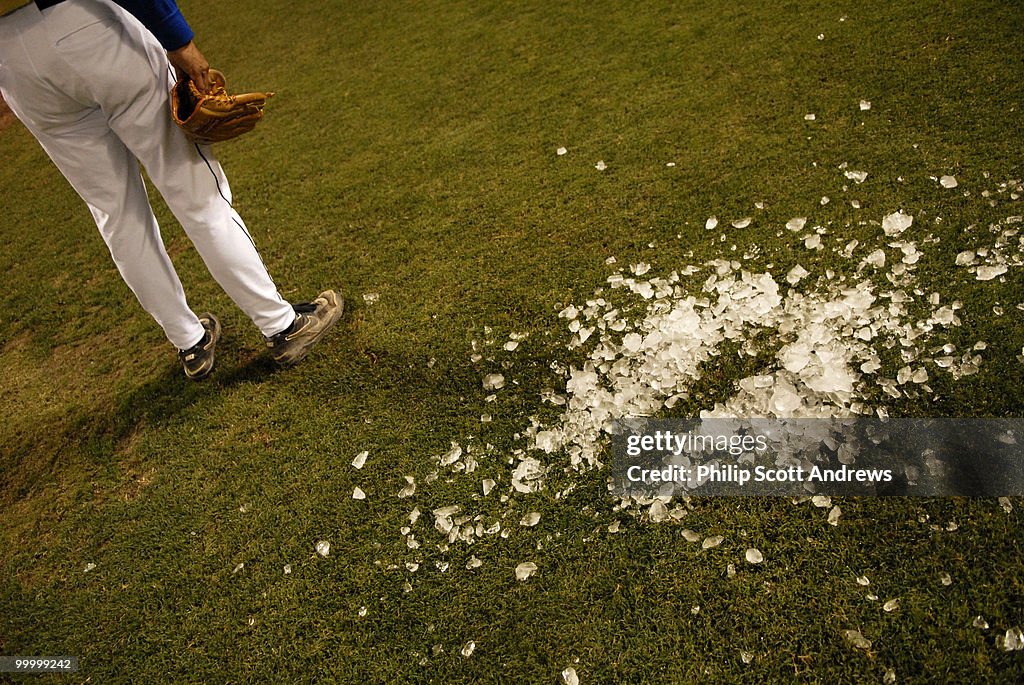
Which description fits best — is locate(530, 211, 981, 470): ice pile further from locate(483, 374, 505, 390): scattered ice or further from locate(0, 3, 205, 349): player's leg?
locate(0, 3, 205, 349): player's leg

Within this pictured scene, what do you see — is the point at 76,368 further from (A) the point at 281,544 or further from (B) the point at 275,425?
(A) the point at 281,544

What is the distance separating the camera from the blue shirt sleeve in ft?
5.12

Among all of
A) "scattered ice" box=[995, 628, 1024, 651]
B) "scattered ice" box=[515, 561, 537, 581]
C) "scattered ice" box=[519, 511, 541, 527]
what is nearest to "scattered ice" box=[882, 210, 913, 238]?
"scattered ice" box=[995, 628, 1024, 651]

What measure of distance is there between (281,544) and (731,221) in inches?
80.8

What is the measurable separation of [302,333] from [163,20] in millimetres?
1125

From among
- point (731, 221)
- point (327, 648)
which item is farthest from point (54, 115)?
point (731, 221)

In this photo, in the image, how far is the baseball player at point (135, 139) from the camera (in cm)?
160

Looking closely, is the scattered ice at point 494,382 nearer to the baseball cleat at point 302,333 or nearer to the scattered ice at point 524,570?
the scattered ice at point 524,570

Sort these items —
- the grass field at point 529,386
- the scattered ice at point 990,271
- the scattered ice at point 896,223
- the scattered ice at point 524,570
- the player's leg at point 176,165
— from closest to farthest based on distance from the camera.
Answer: the grass field at point 529,386 → the scattered ice at point 524,570 → the player's leg at point 176,165 → the scattered ice at point 990,271 → the scattered ice at point 896,223

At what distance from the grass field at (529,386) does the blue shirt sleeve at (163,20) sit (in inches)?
45.1

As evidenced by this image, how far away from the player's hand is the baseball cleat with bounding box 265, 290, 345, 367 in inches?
35.0

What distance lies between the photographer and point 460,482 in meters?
1.79

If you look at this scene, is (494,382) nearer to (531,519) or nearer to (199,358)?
(531,519)

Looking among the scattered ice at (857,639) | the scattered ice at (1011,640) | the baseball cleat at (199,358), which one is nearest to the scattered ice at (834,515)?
the scattered ice at (857,639)
